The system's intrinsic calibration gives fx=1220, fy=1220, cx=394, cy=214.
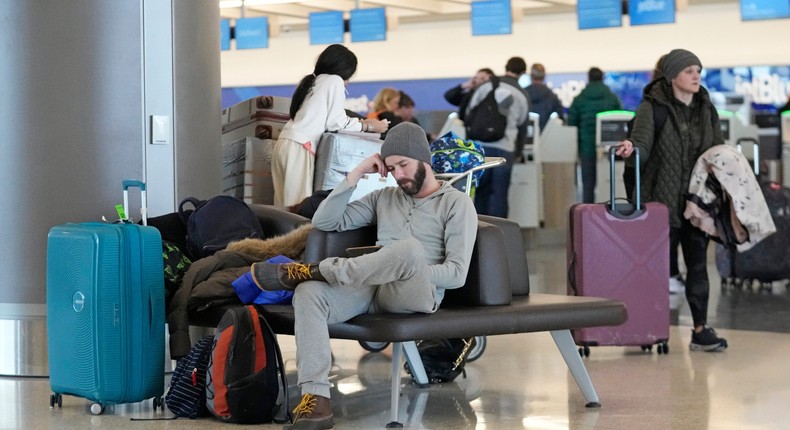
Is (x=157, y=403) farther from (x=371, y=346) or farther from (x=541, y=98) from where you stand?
(x=541, y=98)

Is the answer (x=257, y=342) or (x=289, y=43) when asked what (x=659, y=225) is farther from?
(x=289, y=43)

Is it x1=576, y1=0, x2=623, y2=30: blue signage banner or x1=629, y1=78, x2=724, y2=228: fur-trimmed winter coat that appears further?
x1=576, y1=0, x2=623, y2=30: blue signage banner

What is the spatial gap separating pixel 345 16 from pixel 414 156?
52.8 ft

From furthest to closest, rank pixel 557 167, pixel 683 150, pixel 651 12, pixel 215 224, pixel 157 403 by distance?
pixel 651 12 < pixel 557 167 < pixel 683 150 < pixel 215 224 < pixel 157 403

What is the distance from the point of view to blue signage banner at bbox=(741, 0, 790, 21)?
15508mm

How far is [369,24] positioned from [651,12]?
14.5ft

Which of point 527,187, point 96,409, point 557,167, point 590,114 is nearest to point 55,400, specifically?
point 96,409

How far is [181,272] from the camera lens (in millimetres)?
4848

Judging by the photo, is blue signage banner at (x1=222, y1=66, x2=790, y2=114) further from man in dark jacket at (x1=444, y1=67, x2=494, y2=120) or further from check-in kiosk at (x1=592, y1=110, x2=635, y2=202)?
man in dark jacket at (x1=444, y1=67, x2=494, y2=120)

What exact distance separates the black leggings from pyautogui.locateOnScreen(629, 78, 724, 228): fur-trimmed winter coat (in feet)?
0.30

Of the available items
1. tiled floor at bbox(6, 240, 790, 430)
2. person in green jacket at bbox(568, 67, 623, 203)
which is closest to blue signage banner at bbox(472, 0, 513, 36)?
person in green jacket at bbox(568, 67, 623, 203)

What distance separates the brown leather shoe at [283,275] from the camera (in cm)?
402

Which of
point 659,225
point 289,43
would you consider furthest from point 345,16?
point 659,225

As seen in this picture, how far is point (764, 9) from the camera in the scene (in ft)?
51.1
